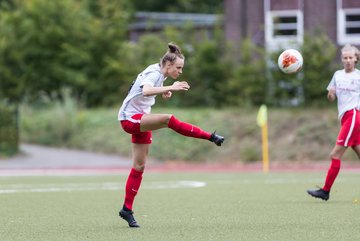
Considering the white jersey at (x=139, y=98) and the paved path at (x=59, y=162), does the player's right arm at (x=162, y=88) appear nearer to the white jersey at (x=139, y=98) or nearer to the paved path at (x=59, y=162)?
the white jersey at (x=139, y=98)

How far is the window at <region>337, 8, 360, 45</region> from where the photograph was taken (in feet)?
118

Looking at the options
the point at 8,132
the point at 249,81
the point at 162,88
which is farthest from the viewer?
the point at 249,81

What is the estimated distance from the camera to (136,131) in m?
10.1

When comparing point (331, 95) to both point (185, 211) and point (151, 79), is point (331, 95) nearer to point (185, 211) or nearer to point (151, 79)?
point (185, 211)

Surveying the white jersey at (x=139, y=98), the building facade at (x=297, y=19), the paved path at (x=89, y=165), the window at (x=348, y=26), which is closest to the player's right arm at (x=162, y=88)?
the white jersey at (x=139, y=98)

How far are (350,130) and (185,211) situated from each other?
273 centimetres

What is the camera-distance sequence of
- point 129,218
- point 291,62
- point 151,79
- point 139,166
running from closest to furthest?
1. point 151,79
2. point 129,218
3. point 139,166
4. point 291,62

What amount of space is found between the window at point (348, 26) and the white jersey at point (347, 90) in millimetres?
23220

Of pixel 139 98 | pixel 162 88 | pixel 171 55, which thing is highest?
pixel 171 55

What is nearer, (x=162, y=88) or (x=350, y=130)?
(x=162, y=88)

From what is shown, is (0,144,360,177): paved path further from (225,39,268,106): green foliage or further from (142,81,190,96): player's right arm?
(142,81,190,96): player's right arm

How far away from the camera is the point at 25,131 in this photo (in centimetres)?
3266

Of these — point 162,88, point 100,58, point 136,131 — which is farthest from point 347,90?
point 100,58

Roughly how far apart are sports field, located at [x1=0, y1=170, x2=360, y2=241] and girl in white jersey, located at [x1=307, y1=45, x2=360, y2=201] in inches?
14.9
